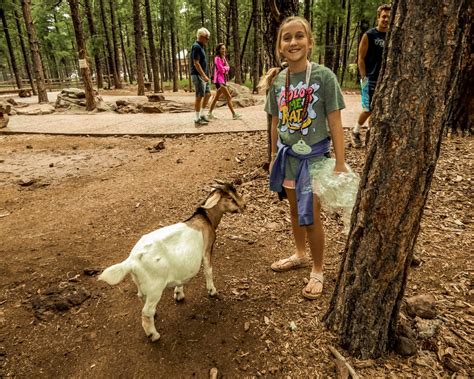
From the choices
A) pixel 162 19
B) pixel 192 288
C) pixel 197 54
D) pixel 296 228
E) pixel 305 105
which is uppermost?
pixel 162 19

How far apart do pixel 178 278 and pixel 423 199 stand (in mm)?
1747

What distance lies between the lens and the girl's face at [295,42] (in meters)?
2.44

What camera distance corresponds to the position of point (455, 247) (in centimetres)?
345

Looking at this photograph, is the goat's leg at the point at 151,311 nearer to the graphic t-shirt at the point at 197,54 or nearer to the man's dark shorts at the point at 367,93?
the man's dark shorts at the point at 367,93

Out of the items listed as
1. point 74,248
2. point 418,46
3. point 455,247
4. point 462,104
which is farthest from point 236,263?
point 462,104

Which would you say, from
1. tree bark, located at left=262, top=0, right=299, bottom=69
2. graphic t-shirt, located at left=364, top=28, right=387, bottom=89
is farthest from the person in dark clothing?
tree bark, located at left=262, top=0, right=299, bottom=69

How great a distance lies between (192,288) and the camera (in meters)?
3.13

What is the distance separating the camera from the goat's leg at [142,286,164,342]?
236cm

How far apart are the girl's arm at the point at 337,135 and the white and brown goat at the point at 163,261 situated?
1078 millimetres

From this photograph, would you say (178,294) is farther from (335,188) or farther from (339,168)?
(339,168)

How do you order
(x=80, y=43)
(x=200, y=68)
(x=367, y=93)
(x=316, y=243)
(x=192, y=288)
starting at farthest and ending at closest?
1. (x=80, y=43)
2. (x=200, y=68)
3. (x=367, y=93)
4. (x=192, y=288)
5. (x=316, y=243)

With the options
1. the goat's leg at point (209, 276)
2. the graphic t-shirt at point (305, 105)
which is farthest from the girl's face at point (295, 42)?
the goat's leg at point (209, 276)

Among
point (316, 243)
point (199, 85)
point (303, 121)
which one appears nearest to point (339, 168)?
point (303, 121)

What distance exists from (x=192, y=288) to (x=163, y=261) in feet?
2.94
